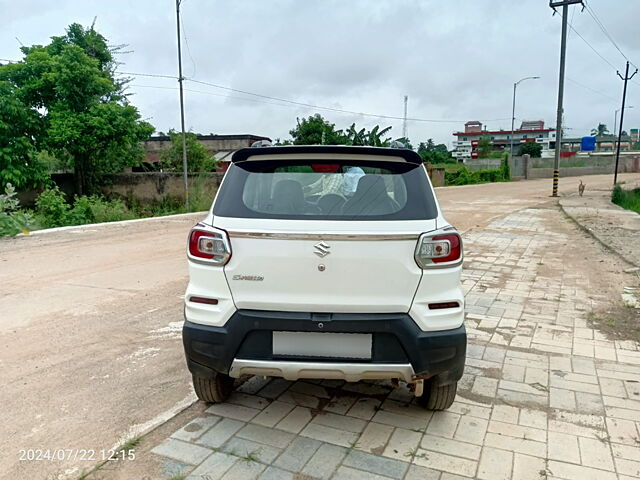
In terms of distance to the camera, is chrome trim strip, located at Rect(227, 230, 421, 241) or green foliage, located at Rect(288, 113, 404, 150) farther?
green foliage, located at Rect(288, 113, 404, 150)

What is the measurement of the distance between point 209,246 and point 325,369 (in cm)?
95

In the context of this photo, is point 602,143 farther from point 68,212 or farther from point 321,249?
point 321,249

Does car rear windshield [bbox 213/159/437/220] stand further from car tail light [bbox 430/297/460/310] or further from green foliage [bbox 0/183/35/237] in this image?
green foliage [bbox 0/183/35/237]

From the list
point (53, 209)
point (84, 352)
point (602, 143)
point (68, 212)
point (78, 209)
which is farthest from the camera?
point (602, 143)

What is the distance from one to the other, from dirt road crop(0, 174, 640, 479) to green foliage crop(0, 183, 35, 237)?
2.21 metres

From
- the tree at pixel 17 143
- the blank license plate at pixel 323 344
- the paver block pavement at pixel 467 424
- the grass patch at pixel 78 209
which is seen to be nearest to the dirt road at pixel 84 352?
the paver block pavement at pixel 467 424

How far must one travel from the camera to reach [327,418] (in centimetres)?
307

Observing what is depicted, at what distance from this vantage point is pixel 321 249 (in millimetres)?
2598

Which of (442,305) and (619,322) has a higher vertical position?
(442,305)

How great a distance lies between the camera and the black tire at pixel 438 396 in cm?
300

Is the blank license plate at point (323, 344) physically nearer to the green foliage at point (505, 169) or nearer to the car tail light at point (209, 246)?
the car tail light at point (209, 246)

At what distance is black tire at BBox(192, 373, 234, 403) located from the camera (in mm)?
3092

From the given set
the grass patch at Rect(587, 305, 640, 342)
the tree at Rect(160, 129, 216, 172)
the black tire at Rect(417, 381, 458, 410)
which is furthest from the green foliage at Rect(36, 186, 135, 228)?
the grass patch at Rect(587, 305, 640, 342)
